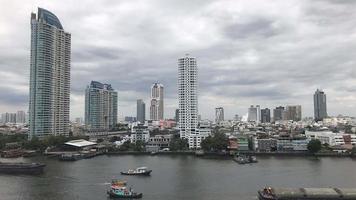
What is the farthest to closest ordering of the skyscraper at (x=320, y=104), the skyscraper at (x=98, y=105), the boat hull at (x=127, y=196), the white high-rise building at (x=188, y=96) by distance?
the skyscraper at (x=320, y=104) → the skyscraper at (x=98, y=105) → the white high-rise building at (x=188, y=96) → the boat hull at (x=127, y=196)

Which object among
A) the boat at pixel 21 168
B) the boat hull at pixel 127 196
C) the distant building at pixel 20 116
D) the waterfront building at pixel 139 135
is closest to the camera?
the boat hull at pixel 127 196

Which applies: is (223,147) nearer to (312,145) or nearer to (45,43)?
(312,145)

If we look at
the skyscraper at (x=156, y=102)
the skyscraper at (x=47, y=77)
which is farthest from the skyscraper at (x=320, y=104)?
the skyscraper at (x=47, y=77)

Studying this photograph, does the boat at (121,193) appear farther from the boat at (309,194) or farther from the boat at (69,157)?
the boat at (69,157)

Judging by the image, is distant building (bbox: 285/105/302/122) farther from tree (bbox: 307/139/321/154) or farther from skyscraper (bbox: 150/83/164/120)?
tree (bbox: 307/139/321/154)

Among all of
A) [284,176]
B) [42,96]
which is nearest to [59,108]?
[42,96]

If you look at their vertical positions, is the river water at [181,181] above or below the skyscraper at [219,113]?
below
